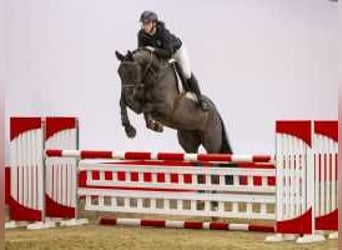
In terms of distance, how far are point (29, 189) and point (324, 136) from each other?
70.0 inches

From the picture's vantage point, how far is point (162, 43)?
4.20 m

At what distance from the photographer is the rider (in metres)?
4.19

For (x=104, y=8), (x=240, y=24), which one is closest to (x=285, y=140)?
(x=104, y=8)

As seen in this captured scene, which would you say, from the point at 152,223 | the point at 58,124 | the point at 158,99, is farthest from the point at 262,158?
the point at 58,124

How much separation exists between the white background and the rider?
899 mm

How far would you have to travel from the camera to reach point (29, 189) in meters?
3.90

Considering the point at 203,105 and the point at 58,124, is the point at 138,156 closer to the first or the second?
the point at 58,124

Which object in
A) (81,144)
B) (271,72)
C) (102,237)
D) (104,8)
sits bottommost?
(102,237)

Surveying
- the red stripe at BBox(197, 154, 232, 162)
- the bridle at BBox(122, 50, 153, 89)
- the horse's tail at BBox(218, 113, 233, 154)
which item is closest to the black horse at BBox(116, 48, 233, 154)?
the bridle at BBox(122, 50, 153, 89)

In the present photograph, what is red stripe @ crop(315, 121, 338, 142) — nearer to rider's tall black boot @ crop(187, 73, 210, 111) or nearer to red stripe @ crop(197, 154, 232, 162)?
red stripe @ crop(197, 154, 232, 162)

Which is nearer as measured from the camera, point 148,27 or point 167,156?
point 167,156

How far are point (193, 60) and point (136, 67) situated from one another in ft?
6.87

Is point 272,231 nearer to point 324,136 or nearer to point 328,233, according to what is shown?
point 328,233

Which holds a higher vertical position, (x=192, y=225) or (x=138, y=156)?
(x=138, y=156)
